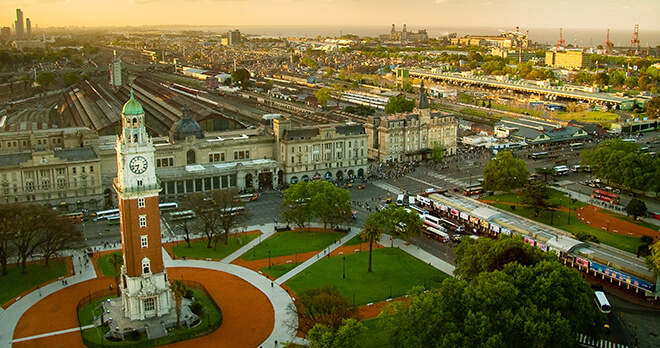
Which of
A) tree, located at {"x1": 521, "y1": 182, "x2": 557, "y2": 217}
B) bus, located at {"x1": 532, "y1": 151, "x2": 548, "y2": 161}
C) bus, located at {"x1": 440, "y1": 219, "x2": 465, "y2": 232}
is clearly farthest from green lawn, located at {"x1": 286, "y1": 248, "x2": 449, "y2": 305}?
bus, located at {"x1": 532, "y1": 151, "x2": 548, "y2": 161}

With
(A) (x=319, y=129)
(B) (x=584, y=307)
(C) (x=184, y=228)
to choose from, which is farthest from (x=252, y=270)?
(A) (x=319, y=129)

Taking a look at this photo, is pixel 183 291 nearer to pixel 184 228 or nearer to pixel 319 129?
pixel 184 228

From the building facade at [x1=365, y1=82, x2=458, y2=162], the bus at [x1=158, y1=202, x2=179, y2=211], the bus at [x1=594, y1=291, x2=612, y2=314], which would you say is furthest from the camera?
the building facade at [x1=365, y1=82, x2=458, y2=162]

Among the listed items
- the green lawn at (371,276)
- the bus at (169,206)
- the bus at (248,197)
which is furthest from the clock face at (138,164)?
the bus at (248,197)

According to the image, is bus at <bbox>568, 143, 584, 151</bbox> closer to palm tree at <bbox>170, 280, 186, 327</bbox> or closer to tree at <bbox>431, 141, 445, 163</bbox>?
tree at <bbox>431, 141, 445, 163</bbox>

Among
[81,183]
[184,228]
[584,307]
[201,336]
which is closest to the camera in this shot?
[584,307]

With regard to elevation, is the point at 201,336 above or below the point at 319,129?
below
